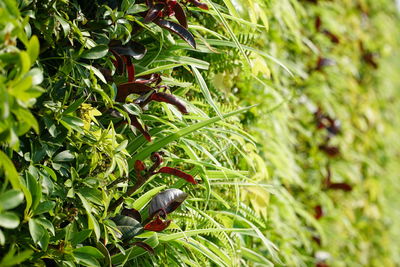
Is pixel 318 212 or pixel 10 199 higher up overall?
pixel 10 199

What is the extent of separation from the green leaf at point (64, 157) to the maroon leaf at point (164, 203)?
23 centimetres

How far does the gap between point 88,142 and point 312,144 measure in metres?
2.01

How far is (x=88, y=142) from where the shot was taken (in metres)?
1.19

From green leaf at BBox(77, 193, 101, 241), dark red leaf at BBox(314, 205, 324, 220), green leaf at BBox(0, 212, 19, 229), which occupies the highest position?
green leaf at BBox(0, 212, 19, 229)

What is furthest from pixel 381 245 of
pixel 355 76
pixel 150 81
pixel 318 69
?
pixel 150 81

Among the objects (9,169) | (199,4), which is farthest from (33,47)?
(199,4)

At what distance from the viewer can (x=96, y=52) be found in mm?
1193

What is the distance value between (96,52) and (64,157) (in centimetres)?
24

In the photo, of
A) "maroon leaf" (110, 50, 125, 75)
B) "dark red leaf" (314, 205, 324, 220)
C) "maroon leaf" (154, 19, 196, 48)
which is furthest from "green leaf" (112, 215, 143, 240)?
"dark red leaf" (314, 205, 324, 220)

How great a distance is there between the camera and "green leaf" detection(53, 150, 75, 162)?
1140mm

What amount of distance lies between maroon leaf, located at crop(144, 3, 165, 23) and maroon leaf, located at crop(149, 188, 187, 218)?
16.3 inches

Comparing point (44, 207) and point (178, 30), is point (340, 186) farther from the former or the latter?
point (44, 207)

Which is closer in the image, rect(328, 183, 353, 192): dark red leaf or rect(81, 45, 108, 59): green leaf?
rect(81, 45, 108, 59): green leaf

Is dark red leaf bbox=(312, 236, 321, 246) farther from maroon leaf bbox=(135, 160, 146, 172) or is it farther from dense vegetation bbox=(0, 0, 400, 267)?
maroon leaf bbox=(135, 160, 146, 172)
